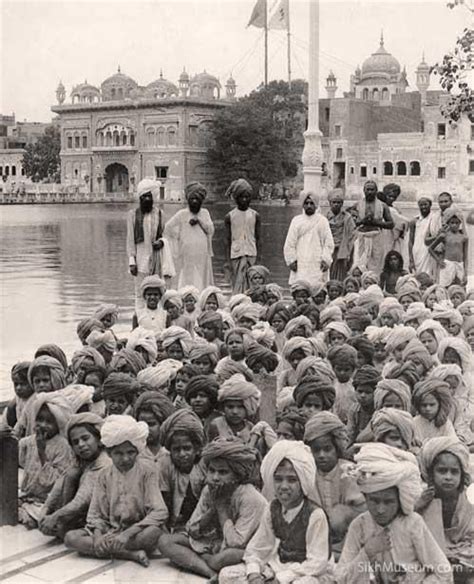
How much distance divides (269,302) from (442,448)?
4.11 metres

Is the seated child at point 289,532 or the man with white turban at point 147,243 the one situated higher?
the man with white turban at point 147,243

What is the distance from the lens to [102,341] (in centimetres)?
596

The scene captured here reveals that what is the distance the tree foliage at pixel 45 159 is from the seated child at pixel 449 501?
7609cm

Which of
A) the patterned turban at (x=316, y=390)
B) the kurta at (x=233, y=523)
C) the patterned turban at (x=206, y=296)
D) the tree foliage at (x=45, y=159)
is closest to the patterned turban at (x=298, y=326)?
the patterned turban at (x=206, y=296)

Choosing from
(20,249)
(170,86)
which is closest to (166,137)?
(170,86)

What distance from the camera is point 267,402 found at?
16.2 feet

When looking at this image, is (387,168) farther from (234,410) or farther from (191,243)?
(234,410)

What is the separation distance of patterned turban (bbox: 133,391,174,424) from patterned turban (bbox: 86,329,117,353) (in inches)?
65.1

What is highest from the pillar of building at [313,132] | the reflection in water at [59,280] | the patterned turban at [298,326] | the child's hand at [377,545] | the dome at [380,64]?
the dome at [380,64]

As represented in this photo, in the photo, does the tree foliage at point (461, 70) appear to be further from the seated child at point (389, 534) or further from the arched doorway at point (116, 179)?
the arched doorway at point (116, 179)

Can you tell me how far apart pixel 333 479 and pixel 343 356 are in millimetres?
1501

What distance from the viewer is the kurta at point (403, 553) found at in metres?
3.09

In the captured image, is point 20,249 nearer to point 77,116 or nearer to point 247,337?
point 247,337

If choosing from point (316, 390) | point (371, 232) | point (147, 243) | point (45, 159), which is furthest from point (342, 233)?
point (45, 159)
